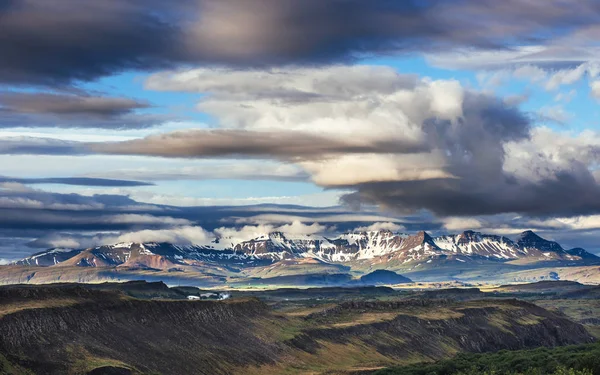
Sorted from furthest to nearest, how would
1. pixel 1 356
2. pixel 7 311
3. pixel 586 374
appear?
1. pixel 7 311
2. pixel 1 356
3. pixel 586 374

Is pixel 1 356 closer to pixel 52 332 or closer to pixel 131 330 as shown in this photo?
pixel 52 332

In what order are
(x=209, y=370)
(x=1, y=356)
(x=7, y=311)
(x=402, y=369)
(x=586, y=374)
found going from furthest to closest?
(x=209, y=370) < (x=402, y=369) < (x=7, y=311) < (x=1, y=356) < (x=586, y=374)

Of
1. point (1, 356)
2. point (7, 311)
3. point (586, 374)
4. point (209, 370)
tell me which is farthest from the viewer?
point (209, 370)

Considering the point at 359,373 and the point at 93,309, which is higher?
the point at 93,309

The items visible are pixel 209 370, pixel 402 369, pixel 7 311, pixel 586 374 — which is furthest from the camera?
pixel 209 370

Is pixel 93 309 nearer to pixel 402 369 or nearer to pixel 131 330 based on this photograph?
pixel 131 330

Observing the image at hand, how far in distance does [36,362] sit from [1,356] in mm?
7947

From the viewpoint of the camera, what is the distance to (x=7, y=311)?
16312 centimetres

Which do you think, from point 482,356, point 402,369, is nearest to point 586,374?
point 402,369

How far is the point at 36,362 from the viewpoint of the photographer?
148875 mm

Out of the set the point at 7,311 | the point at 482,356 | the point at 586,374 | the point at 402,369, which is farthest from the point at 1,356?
the point at 482,356

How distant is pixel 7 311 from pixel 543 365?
10236cm

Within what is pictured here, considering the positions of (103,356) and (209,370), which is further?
(209,370)

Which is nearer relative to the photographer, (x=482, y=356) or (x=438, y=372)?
(x=438, y=372)
